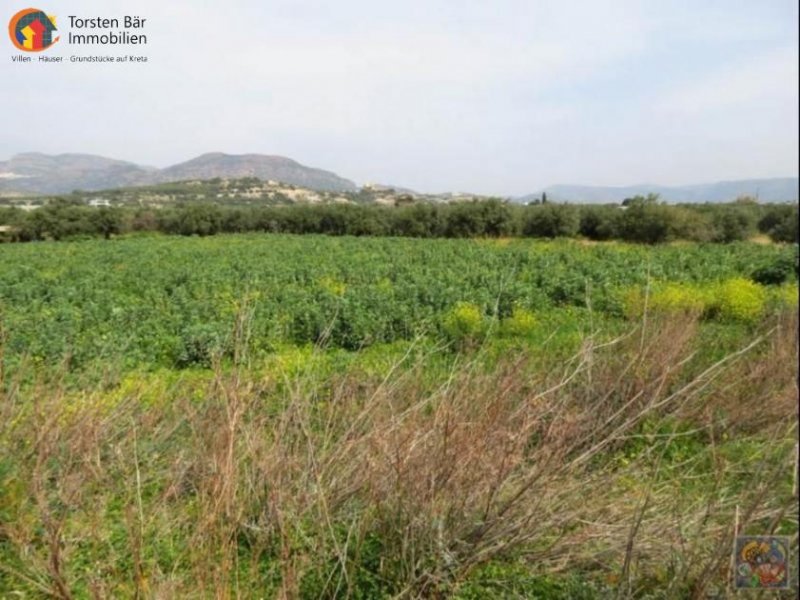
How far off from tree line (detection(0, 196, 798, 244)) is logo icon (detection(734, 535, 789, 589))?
3923cm

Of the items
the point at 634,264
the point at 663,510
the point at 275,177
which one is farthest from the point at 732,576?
the point at 275,177

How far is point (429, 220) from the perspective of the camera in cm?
4994

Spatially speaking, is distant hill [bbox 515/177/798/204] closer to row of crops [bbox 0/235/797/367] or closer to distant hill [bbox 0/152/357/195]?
row of crops [bbox 0/235/797/367]

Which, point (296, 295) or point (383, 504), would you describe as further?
point (296, 295)

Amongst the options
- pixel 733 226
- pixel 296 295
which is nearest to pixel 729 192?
pixel 296 295

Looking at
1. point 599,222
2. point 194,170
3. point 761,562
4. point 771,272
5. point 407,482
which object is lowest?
point 407,482

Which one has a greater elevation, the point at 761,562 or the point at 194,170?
the point at 194,170

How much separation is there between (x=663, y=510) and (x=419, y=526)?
157 centimetres

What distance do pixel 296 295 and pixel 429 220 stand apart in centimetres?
3690

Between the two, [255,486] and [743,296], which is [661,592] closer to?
[255,486]

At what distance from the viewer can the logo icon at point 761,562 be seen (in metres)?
1.86

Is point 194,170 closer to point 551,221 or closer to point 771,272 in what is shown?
point 551,221

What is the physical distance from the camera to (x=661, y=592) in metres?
2.61

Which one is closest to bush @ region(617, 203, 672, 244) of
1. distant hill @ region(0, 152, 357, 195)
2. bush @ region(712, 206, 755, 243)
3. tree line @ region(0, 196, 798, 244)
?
tree line @ region(0, 196, 798, 244)
